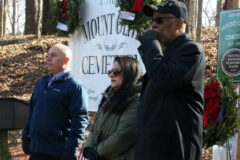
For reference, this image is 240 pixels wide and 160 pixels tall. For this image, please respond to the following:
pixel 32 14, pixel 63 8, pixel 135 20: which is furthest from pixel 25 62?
pixel 135 20

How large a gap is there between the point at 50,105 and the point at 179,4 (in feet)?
6.68

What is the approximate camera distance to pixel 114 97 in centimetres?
400

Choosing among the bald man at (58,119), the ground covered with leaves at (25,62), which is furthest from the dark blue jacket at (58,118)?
the ground covered with leaves at (25,62)

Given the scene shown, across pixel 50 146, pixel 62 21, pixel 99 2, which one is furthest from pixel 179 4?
pixel 62 21

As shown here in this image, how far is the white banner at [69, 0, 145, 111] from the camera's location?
22.9ft

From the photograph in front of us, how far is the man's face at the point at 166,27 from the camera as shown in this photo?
3100mm

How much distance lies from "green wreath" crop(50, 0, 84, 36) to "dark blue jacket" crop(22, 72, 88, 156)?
3.24 m

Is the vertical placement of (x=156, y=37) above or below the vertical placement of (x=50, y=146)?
above

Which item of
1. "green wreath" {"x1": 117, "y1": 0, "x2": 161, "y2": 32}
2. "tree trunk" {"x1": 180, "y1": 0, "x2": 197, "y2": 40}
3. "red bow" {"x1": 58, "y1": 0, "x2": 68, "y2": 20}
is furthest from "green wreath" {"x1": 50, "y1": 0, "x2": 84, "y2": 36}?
"tree trunk" {"x1": 180, "y1": 0, "x2": 197, "y2": 40}

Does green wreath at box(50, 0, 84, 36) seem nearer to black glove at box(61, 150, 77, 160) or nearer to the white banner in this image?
the white banner

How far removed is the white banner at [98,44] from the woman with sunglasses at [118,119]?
2.70 meters

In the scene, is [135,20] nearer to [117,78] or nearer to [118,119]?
[117,78]

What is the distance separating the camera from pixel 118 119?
12.8 feet

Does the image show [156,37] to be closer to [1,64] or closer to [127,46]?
[127,46]
